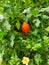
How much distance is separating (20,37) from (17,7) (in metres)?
0.19

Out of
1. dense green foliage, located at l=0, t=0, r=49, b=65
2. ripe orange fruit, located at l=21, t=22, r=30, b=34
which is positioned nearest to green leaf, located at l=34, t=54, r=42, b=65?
dense green foliage, located at l=0, t=0, r=49, b=65

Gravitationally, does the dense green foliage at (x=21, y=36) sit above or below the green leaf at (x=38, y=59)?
above

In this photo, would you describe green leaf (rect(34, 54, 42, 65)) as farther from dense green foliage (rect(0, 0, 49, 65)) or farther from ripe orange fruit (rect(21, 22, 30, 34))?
ripe orange fruit (rect(21, 22, 30, 34))

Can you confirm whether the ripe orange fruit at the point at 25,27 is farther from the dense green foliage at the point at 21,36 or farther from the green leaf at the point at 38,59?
the green leaf at the point at 38,59

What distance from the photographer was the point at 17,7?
1528 mm

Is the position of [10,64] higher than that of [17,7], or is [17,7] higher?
[17,7]

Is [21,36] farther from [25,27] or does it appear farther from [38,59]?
[38,59]

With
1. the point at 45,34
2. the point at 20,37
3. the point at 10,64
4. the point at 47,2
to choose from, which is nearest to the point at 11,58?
the point at 10,64

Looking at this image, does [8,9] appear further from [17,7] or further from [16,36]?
[16,36]

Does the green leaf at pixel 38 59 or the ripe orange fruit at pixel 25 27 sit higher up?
the ripe orange fruit at pixel 25 27

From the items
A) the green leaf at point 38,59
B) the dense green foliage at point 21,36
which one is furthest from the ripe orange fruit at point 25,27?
the green leaf at point 38,59

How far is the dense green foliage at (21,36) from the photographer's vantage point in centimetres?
152

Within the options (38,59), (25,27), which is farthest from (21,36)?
(38,59)

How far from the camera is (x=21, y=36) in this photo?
1580 mm
